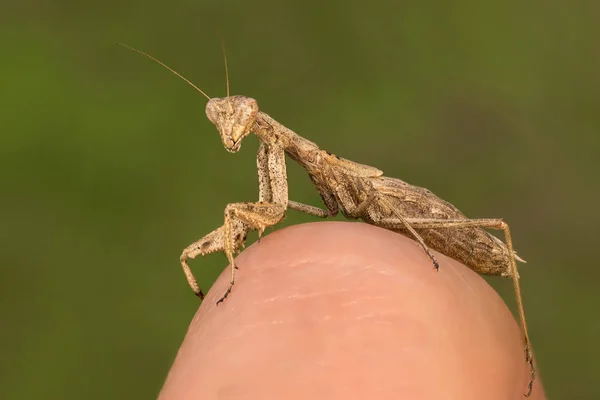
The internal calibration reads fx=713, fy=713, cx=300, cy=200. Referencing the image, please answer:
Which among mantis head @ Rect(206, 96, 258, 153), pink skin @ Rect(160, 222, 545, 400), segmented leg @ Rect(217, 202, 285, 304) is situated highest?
mantis head @ Rect(206, 96, 258, 153)

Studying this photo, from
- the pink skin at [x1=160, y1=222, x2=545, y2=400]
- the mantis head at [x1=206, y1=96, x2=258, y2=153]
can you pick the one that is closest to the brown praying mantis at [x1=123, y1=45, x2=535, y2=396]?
the mantis head at [x1=206, y1=96, x2=258, y2=153]

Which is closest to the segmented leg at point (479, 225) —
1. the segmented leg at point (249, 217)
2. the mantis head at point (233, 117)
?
the segmented leg at point (249, 217)

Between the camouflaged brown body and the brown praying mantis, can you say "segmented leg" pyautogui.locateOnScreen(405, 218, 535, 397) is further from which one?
the camouflaged brown body

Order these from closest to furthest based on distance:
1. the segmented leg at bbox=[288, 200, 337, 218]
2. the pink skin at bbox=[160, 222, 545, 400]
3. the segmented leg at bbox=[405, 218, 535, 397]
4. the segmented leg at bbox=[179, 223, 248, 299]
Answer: the pink skin at bbox=[160, 222, 545, 400]
the segmented leg at bbox=[179, 223, 248, 299]
the segmented leg at bbox=[405, 218, 535, 397]
the segmented leg at bbox=[288, 200, 337, 218]

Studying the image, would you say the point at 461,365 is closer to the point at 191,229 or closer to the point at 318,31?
the point at 191,229

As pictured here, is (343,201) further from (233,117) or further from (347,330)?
(347,330)

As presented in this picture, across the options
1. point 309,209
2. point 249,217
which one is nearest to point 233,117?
point 249,217

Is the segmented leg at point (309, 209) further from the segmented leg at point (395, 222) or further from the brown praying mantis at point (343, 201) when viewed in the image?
the segmented leg at point (395, 222)
